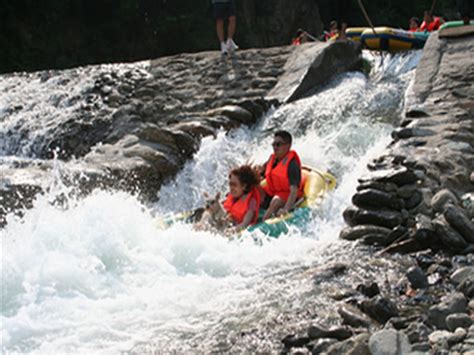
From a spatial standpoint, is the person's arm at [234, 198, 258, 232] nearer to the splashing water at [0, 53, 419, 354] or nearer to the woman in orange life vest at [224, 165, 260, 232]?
the woman in orange life vest at [224, 165, 260, 232]

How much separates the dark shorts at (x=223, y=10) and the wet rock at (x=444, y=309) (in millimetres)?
8968

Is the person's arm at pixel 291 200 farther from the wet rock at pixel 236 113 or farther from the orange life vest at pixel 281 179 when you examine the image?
the wet rock at pixel 236 113

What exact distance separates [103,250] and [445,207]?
282 centimetres

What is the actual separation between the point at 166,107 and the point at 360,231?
5.82 metres

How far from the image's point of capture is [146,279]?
5.25 m

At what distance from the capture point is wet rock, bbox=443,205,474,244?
5.21m

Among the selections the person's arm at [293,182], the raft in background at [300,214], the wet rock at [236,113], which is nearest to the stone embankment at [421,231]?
the raft in background at [300,214]

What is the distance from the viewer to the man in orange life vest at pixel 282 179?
266 inches

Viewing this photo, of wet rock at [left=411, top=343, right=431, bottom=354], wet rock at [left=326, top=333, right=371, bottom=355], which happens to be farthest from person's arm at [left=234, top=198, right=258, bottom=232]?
wet rock at [left=411, top=343, right=431, bottom=354]

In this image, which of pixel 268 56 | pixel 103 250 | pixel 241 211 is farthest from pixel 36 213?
pixel 268 56

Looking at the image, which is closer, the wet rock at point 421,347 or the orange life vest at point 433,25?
the wet rock at point 421,347

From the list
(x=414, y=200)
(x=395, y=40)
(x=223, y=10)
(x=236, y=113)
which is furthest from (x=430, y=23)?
(x=414, y=200)

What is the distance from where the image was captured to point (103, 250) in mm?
5656

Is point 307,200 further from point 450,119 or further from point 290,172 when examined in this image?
point 450,119
